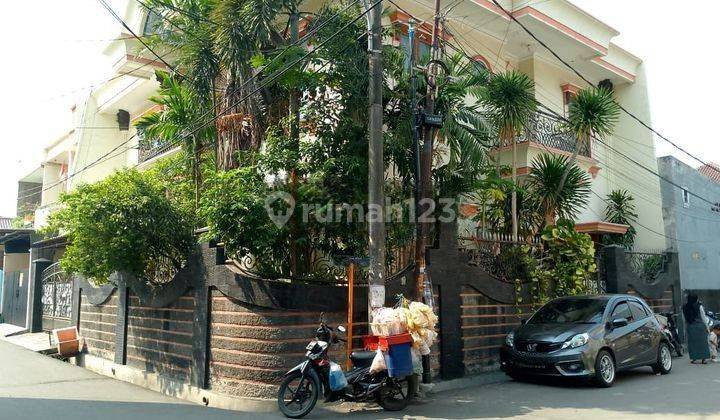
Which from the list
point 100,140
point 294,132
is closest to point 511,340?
point 294,132

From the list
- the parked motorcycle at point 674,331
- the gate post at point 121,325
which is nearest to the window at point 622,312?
the parked motorcycle at point 674,331

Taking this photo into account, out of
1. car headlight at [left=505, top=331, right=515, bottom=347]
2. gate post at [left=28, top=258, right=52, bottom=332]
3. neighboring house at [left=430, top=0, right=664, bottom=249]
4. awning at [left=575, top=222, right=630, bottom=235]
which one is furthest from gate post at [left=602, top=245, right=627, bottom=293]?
gate post at [left=28, top=258, right=52, bottom=332]

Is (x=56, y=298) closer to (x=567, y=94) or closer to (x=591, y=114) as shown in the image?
(x=591, y=114)

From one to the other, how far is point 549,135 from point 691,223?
21.4ft

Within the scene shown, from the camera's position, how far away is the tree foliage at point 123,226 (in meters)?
8.55

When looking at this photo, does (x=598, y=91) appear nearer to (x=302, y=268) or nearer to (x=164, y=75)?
(x=302, y=268)

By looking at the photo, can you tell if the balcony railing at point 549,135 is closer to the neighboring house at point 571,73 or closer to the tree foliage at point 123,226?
the neighboring house at point 571,73

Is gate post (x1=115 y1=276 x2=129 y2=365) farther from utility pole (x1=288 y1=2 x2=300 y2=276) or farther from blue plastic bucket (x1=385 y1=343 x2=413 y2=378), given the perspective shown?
blue plastic bucket (x1=385 y1=343 x2=413 y2=378)

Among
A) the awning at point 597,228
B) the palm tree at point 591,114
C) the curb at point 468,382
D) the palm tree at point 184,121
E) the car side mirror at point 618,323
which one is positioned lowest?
the curb at point 468,382

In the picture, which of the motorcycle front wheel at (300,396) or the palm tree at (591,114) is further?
the palm tree at (591,114)

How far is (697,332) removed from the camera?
39.3 feet

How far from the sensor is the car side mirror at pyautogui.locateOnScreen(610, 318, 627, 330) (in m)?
9.25

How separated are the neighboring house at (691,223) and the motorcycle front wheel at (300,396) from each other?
47.0ft

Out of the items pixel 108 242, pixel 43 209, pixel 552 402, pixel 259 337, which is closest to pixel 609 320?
pixel 552 402
